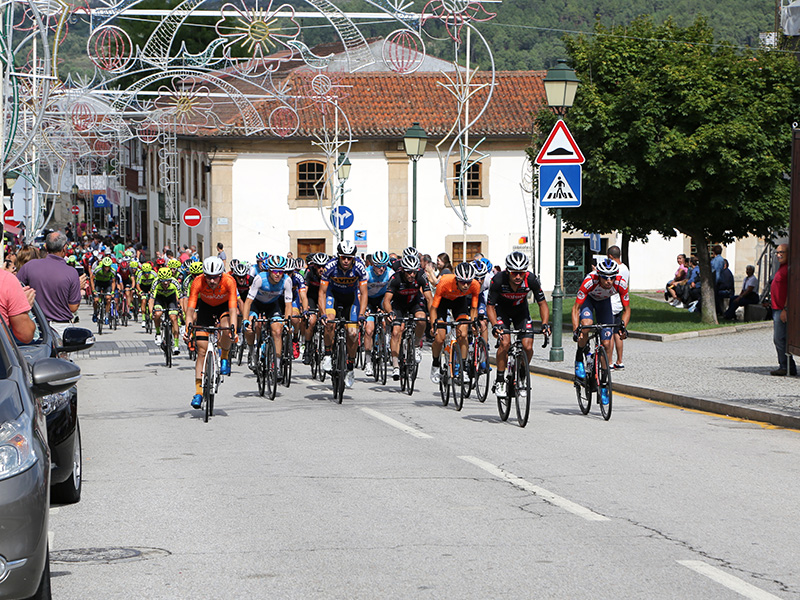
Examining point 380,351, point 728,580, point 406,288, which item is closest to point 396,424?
point 406,288

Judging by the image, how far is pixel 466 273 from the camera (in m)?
14.3

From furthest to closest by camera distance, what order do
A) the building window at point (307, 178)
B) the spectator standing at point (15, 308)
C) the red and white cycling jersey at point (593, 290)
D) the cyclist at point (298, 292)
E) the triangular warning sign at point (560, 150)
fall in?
the building window at point (307, 178)
the triangular warning sign at point (560, 150)
the cyclist at point (298, 292)
the red and white cycling jersey at point (593, 290)
the spectator standing at point (15, 308)

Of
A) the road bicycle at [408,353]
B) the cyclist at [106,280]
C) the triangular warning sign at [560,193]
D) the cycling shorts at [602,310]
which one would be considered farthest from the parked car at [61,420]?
the cyclist at [106,280]

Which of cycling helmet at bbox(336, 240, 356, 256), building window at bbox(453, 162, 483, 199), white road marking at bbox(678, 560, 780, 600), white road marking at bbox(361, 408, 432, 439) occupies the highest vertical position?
building window at bbox(453, 162, 483, 199)

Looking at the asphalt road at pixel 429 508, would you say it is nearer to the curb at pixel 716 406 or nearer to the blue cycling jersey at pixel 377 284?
the curb at pixel 716 406

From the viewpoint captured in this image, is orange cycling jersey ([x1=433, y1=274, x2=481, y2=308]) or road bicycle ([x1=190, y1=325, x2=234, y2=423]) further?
orange cycling jersey ([x1=433, y1=274, x2=481, y2=308])

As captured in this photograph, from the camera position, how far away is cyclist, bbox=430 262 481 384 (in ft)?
47.0

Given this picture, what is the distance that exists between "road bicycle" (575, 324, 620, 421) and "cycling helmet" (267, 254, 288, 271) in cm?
410

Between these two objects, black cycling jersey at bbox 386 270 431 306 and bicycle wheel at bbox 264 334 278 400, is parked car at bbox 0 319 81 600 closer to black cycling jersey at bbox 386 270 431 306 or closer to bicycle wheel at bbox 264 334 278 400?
bicycle wheel at bbox 264 334 278 400

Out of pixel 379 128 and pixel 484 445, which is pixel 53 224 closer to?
pixel 379 128

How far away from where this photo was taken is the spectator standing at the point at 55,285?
1388 cm

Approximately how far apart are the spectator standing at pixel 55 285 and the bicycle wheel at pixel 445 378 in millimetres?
4259

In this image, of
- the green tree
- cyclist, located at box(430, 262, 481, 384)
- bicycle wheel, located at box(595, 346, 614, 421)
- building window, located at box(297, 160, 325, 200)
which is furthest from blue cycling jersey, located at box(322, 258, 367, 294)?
building window, located at box(297, 160, 325, 200)

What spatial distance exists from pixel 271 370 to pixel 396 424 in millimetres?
3030
